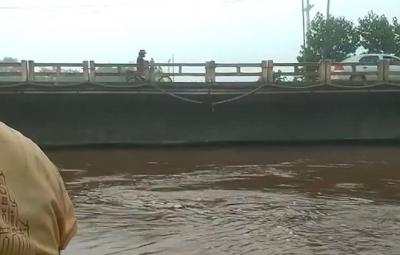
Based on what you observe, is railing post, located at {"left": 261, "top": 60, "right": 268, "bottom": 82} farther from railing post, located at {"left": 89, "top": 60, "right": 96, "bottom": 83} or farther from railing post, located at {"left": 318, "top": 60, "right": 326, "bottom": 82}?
railing post, located at {"left": 89, "top": 60, "right": 96, "bottom": 83}

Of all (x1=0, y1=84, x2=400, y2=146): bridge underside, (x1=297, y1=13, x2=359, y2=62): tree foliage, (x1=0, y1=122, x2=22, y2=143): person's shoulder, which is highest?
(x1=297, y1=13, x2=359, y2=62): tree foliage

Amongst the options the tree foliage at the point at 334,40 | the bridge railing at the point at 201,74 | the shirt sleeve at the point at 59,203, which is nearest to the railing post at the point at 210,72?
the bridge railing at the point at 201,74

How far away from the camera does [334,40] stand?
3597 centimetres

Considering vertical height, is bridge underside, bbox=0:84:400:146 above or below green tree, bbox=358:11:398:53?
below

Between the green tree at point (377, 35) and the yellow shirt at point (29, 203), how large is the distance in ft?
118

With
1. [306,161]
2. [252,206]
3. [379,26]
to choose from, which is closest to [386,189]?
[252,206]

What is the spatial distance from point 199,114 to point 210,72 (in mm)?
1401

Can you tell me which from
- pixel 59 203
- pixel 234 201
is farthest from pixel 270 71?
pixel 59 203

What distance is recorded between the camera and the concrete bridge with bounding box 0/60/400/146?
19875mm

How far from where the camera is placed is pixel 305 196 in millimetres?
11695

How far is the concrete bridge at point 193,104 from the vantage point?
65.2 feet

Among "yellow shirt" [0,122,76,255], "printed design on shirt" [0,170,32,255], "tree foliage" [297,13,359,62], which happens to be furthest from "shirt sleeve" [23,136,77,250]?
"tree foliage" [297,13,359,62]

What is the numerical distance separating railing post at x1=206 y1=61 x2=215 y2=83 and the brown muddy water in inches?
92.9

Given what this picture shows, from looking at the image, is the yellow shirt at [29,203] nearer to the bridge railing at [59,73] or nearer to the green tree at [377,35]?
the bridge railing at [59,73]
